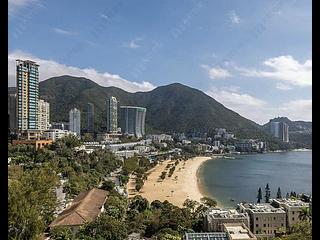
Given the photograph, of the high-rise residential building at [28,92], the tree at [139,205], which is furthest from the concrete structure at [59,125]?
the tree at [139,205]

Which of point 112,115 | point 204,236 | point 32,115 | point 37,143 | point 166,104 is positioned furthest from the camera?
point 166,104

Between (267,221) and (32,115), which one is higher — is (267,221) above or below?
below

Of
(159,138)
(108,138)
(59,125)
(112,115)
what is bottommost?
(159,138)

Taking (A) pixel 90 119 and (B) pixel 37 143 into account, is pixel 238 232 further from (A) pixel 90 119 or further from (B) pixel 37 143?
(A) pixel 90 119

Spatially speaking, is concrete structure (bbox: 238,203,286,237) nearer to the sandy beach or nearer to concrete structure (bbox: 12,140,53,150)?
the sandy beach

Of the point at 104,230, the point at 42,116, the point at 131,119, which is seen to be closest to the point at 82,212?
the point at 104,230

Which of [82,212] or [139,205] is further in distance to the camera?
[139,205]
